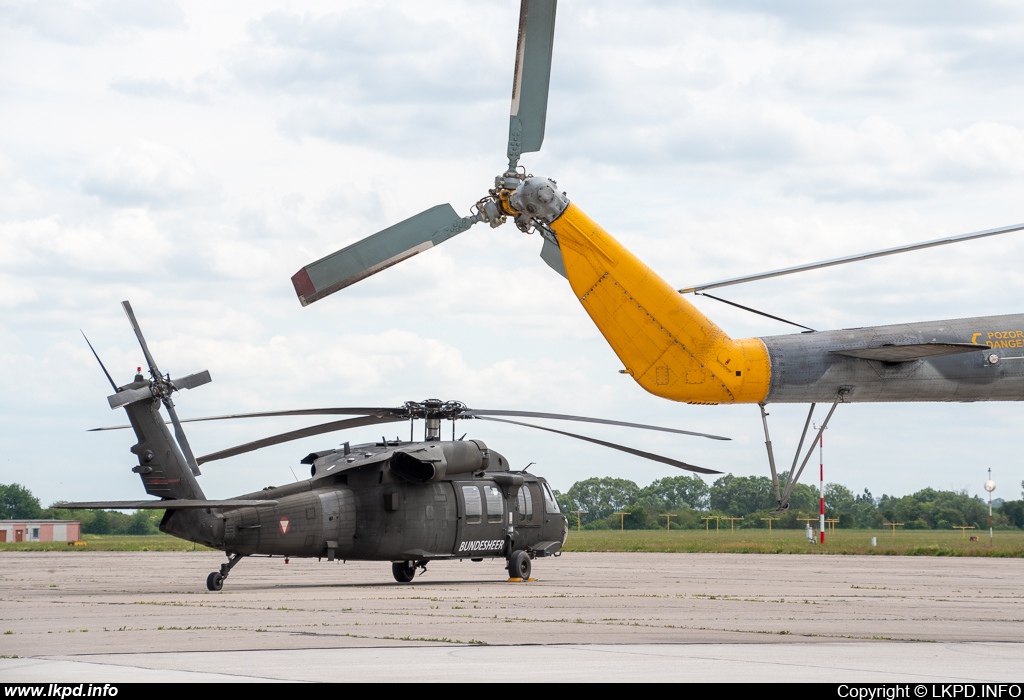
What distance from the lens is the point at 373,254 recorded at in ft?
43.9

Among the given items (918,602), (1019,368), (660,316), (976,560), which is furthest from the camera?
(976,560)

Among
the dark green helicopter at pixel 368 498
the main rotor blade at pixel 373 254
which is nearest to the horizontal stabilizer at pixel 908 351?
the main rotor blade at pixel 373 254

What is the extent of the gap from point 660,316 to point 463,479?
37.2 ft

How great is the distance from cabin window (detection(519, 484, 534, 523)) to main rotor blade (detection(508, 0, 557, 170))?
1237 cm

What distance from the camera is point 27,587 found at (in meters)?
22.7

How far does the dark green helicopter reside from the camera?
20969 millimetres

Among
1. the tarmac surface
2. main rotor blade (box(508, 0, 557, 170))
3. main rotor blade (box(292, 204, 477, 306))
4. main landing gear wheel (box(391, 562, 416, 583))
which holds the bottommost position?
the tarmac surface

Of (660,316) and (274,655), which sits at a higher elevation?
(660,316)

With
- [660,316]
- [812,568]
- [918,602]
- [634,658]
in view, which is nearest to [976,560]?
[812,568]

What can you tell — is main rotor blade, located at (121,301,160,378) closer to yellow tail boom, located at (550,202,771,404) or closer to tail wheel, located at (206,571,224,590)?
tail wheel, located at (206,571,224,590)

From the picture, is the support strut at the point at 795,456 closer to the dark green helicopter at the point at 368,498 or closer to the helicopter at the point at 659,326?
the helicopter at the point at 659,326

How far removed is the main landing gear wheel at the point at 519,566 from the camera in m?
24.3

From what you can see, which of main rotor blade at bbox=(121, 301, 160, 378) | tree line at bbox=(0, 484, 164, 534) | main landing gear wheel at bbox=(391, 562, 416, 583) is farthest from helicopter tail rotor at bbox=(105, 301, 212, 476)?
tree line at bbox=(0, 484, 164, 534)
